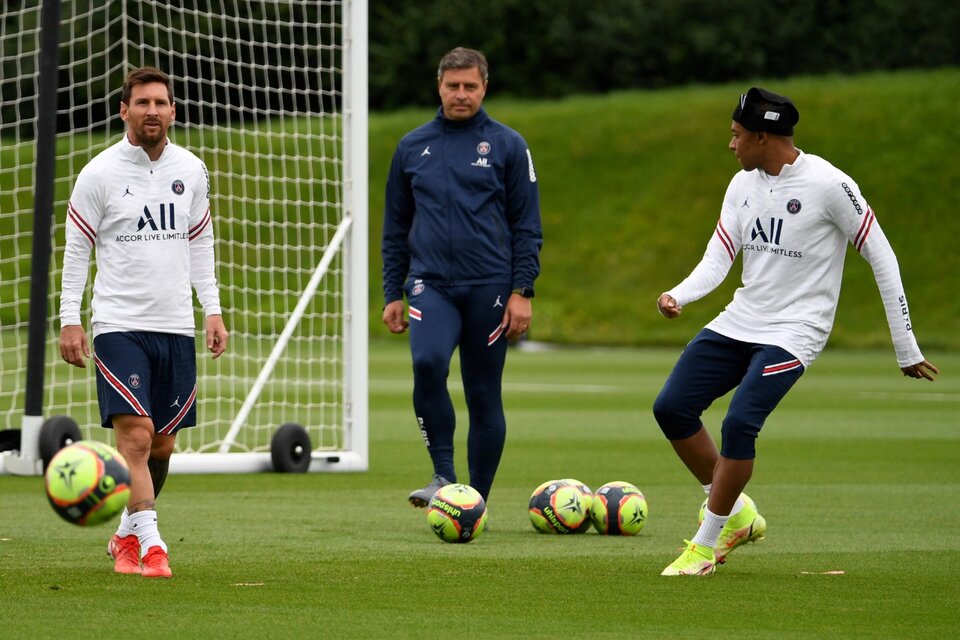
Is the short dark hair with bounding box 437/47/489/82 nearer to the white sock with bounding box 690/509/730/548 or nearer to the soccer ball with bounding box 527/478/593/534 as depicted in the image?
the soccer ball with bounding box 527/478/593/534

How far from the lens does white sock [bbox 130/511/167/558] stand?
6.77 metres

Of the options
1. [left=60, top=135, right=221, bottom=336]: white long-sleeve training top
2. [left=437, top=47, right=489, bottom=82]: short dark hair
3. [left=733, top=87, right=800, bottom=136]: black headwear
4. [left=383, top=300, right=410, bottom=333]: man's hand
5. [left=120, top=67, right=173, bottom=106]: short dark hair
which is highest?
[left=437, top=47, right=489, bottom=82]: short dark hair

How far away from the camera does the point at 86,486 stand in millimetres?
6059

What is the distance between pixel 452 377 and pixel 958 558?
17028 millimetres

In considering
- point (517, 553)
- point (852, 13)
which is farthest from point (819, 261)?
point (852, 13)

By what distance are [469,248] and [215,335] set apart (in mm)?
2019

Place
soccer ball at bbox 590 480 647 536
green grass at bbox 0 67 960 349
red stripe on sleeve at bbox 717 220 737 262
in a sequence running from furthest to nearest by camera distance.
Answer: green grass at bbox 0 67 960 349, soccer ball at bbox 590 480 647 536, red stripe on sleeve at bbox 717 220 737 262

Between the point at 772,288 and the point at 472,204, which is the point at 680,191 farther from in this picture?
the point at 772,288

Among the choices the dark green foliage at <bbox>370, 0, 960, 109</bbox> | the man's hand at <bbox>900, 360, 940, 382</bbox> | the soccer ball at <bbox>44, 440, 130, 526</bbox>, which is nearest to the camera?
the soccer ball at <bbox>44, 440, 130, 526</bbox>

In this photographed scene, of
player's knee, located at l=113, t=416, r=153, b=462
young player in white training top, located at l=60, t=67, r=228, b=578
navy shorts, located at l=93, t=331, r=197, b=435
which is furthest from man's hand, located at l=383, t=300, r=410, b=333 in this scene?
player's knee, located at l=113, t=416, r=153, b=462

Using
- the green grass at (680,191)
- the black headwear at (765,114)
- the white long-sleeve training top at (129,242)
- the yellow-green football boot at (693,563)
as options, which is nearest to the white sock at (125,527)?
the white long-sleeve training top at (129,242)

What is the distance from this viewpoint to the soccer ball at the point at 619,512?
27.7 ft

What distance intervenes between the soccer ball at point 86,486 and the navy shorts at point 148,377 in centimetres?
61

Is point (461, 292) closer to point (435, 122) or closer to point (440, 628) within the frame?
point (435, 122)
